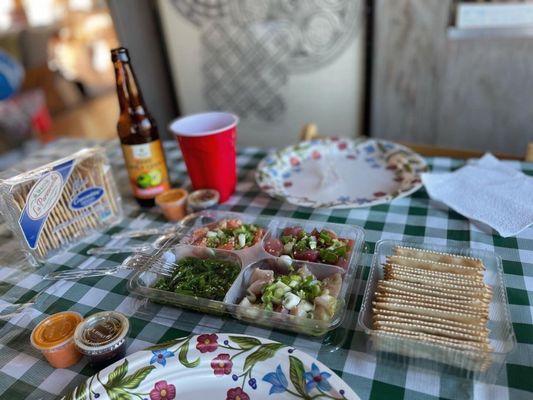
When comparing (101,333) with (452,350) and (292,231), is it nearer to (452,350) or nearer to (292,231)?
(292,231)

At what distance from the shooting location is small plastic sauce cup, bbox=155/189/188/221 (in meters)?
0.88

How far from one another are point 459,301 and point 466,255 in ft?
0.42

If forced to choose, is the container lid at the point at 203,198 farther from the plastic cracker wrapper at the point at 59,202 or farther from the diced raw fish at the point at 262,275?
the diced raw fish at the point at 262,275

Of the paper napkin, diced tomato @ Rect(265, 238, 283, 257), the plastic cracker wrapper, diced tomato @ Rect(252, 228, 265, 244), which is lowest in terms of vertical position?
the paper napkin

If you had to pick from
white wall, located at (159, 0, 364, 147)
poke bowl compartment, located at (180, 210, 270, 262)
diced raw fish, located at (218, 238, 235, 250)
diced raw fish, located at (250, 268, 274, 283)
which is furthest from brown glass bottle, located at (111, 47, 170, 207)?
white wall, located at (159, 0, 364, 147)

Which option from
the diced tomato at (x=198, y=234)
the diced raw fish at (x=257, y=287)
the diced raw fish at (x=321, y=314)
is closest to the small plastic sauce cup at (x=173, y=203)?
the diced tomato at (x=198, y=234)

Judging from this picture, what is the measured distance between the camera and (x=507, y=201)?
81 cm

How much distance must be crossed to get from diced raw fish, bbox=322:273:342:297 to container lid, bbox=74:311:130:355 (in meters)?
0.30

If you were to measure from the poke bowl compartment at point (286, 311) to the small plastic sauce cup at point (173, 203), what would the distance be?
297 mm

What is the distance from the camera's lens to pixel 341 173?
1025 millimetres

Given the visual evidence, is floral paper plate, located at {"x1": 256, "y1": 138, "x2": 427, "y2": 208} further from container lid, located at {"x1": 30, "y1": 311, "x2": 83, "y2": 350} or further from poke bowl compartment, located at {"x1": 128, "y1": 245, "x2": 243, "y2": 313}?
container lid, located at {"x1": 30, "y1": 311, "x2": 83, "y2": 350}

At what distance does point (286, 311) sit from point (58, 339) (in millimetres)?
333

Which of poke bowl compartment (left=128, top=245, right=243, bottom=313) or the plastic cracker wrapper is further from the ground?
the plastic cracker wrapper

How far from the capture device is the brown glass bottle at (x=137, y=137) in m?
0.83
